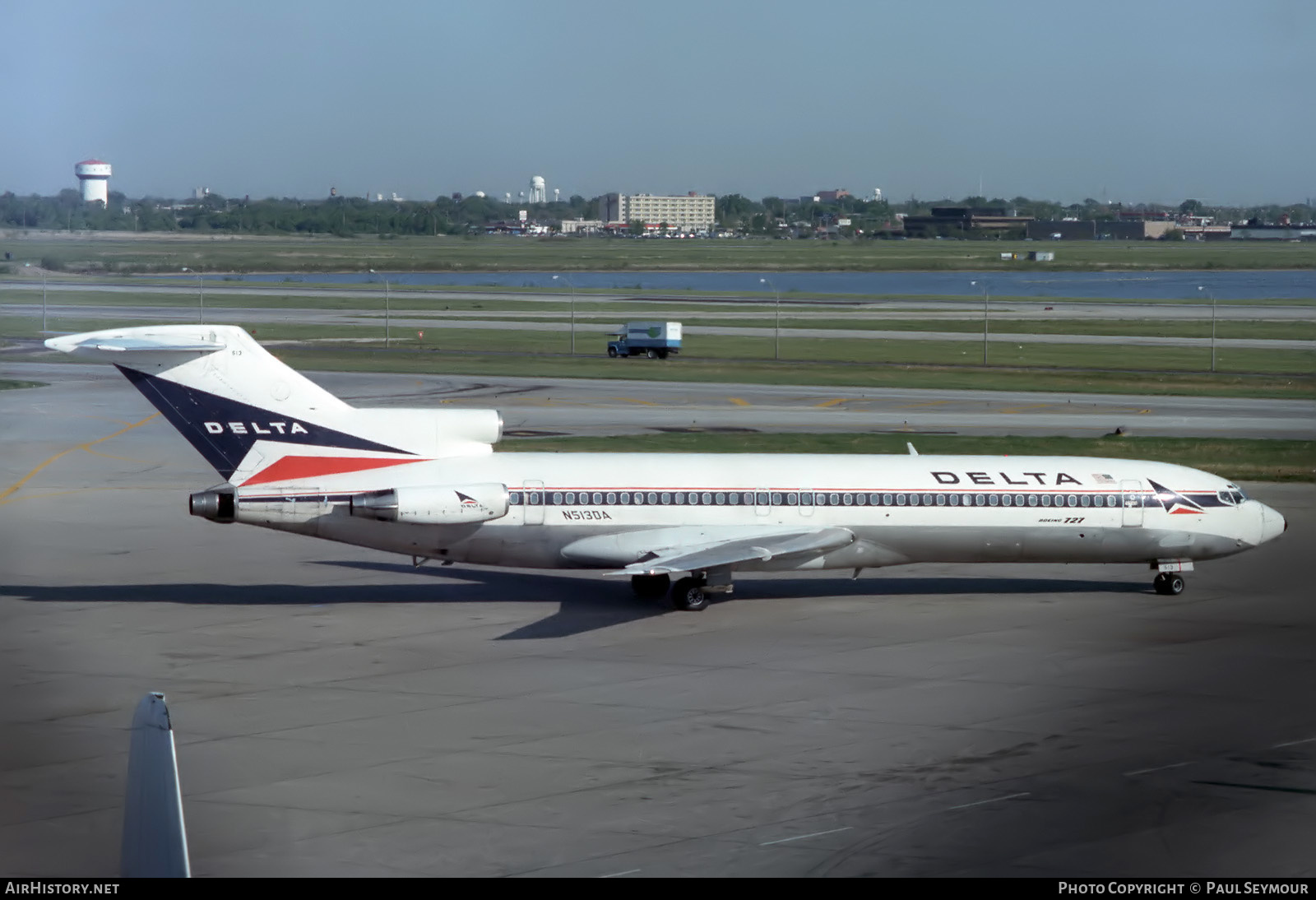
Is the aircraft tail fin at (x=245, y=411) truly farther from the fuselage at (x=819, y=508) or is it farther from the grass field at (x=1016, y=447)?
the grass field at (x=1016, y=447)

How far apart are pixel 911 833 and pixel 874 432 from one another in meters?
38.7

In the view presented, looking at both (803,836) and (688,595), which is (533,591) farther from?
(803,836)

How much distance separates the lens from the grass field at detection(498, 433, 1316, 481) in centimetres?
4875

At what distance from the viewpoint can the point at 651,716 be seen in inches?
886

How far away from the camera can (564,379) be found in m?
75.7

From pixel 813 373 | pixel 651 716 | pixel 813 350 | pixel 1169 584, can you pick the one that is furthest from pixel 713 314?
Answer: pixel 651 716

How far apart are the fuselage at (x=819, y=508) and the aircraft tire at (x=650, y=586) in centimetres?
152

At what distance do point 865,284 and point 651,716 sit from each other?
564ft

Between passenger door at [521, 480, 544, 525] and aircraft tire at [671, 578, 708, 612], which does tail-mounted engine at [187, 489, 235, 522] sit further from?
aircraft tire at [671, 578, 708, 612]

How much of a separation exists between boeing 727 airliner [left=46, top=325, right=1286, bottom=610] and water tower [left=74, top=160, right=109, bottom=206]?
5702 cm

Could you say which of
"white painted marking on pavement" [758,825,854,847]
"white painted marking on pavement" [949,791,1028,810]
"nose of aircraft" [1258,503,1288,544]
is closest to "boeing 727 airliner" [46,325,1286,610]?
"nose of aircraft" [1258,503,1288,544]

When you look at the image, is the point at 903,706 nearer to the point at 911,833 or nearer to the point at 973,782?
the point at 973,782
